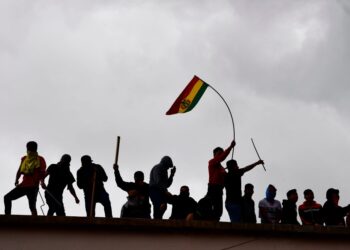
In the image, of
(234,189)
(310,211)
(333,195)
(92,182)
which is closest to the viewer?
(92,182)

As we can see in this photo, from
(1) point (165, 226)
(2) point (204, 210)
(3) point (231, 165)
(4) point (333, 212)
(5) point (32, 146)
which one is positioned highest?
(5) point (32, 146)

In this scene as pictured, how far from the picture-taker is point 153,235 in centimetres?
1277

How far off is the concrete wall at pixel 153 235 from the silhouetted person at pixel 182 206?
55cm

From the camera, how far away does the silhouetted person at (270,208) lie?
13.7 m

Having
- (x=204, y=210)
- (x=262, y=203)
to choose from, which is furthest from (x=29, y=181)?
(x=262, y=203)

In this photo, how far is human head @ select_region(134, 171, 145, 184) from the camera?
1355 centimetres

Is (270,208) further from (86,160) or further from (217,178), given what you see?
(86,160)

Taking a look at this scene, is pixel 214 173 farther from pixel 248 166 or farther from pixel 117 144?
pixel 117 144

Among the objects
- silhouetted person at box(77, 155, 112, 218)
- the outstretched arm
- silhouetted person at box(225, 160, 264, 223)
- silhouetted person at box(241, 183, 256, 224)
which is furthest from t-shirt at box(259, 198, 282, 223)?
silhouetted person at box(77, 155, 112, 218)

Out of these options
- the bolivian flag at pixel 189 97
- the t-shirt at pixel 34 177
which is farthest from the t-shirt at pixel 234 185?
the t-shirt at pixel 34 177

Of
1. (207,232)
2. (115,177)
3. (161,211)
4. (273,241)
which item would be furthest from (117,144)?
(273,241)

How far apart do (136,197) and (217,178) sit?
1519 mm

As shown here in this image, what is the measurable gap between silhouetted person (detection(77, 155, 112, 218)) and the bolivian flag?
2.35 meters

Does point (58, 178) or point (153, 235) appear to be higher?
point (58, 178)
